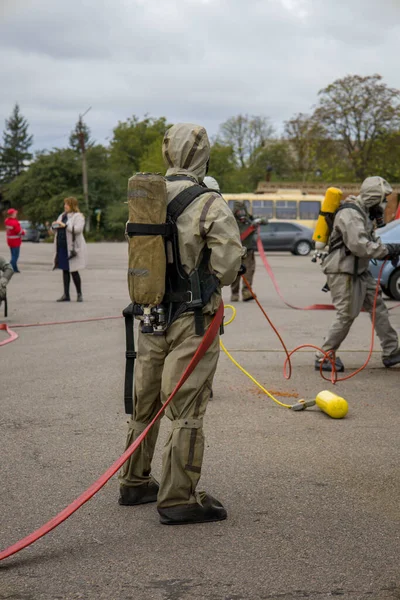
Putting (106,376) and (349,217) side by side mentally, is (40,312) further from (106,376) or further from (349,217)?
(349,217)

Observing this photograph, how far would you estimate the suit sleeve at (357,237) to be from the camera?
8.13 meters

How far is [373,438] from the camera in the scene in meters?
6.05

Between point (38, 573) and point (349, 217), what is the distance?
5325 millimetres

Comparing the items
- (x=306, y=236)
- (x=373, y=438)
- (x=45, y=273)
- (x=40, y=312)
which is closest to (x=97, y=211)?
(x=306, y=236)

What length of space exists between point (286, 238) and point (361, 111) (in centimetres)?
2559

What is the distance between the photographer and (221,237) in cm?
421

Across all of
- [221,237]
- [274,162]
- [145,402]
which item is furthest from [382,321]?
[274,162]

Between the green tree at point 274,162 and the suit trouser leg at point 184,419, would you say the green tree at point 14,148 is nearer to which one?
the green tree at point 274,162

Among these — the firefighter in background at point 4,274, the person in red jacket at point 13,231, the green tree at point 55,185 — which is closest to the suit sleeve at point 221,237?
Answer: the firefighter in background at point 4,274

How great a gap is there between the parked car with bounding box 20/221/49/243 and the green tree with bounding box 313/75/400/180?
20.7 meters

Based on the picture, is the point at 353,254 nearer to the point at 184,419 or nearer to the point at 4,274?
the point at 184,419

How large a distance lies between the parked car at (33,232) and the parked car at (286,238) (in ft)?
84.5

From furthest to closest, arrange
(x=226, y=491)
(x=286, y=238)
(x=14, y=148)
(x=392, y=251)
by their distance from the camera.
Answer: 1. (x=14, y=148)
2. (x=286, y=238)
3. (x=392, y=251)
4. (x=226, y=491)

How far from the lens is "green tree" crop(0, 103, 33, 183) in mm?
127438
